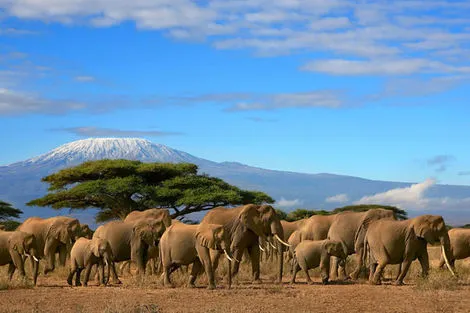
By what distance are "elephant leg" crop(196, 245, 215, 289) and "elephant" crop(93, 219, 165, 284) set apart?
292 centimetres

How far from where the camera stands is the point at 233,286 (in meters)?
→ 21.1

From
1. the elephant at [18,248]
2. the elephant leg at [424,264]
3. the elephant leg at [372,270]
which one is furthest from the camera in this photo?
the elephant leg at [372,270]

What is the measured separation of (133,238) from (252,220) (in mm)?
3287

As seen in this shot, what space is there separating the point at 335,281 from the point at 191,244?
4.18 m

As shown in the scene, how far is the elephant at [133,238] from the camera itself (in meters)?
23.3

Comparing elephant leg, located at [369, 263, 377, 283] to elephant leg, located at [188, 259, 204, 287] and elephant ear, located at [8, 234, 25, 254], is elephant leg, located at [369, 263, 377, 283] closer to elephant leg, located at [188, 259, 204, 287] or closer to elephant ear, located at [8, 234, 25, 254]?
elephant leg, located at [188, 259, 204, 287]

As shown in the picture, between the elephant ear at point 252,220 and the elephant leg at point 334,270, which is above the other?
the elephant ear at point 252,220

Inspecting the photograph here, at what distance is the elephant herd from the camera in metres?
21.0

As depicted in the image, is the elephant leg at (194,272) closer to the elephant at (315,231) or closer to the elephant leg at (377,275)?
the elephant leg at (377,275)

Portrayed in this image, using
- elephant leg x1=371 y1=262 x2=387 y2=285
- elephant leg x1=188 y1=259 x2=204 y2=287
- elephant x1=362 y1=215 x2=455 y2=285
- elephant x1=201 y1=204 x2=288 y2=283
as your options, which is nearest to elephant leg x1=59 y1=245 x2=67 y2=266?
elephant x1=201 y1=204 x2=288 y2=283

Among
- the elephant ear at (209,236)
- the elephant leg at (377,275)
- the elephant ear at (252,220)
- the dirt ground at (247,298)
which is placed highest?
the elephant ear at (252,220)

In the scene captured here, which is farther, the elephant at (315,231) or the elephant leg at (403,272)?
the elephant at (315,231)

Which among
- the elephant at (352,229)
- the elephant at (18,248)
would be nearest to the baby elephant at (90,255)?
the elephant at (18,248)

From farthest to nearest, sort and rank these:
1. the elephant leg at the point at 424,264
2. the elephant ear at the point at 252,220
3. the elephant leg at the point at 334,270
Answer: the elephant leg at the point at 334,270
the elephant ear at the point at 252,220
the elephant leg at the point at 424,264
